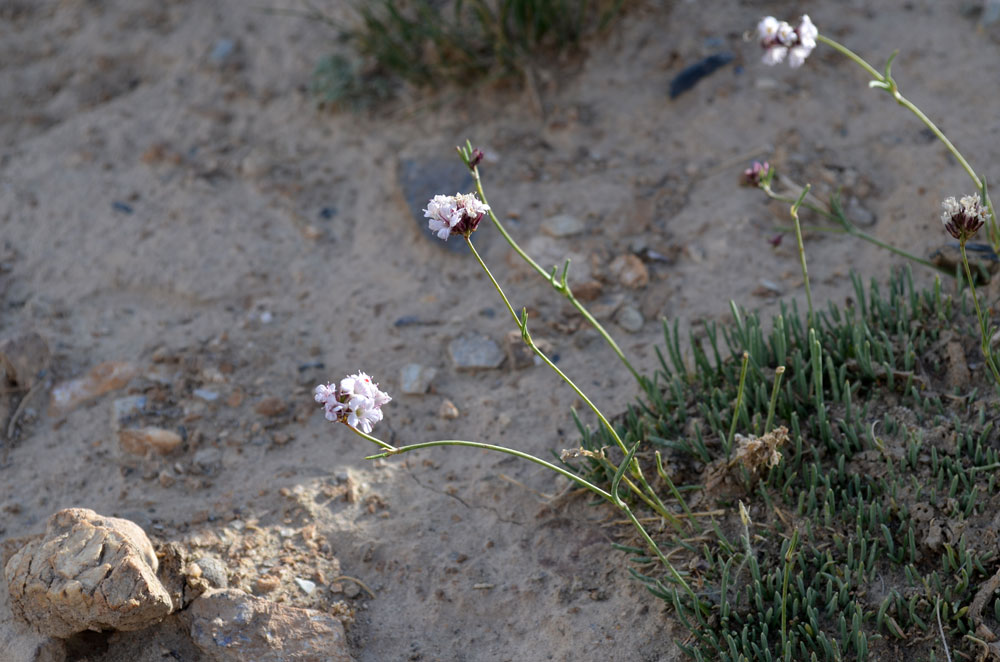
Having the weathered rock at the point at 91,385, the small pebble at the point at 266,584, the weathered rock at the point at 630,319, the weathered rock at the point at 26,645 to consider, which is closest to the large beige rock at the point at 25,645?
the weathered rock at the point at 26,645

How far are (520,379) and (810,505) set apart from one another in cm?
132

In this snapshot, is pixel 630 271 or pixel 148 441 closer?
pixel 148 441

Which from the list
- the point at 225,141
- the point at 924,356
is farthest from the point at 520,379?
the point at 225,141

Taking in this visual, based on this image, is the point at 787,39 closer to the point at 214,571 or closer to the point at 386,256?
the point at 386,256

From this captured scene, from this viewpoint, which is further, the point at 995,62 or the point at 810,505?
the point at 995,62

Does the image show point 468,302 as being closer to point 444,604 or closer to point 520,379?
point 520,379

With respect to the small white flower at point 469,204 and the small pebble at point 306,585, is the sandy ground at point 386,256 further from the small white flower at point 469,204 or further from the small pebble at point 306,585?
the small white flower at point 469,204

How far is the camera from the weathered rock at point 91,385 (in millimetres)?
3713

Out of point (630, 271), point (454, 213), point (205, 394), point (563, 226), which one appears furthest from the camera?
point (563, 226)

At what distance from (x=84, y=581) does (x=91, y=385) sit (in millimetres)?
1400

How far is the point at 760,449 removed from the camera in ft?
8.95

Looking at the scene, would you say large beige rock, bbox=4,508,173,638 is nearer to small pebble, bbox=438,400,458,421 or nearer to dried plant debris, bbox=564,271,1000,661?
small pebble, bbox=438,400,458,421

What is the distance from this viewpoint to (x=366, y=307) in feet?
13.6

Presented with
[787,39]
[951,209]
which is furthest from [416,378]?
[951,209]
